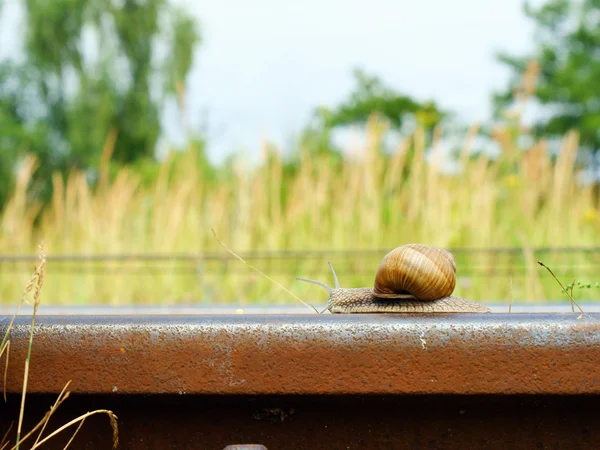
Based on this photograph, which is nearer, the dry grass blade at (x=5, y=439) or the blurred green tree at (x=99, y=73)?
the dry grass blade at (x=5, y=439)

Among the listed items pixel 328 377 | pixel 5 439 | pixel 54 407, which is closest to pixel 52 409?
Answer: pixel 54 407

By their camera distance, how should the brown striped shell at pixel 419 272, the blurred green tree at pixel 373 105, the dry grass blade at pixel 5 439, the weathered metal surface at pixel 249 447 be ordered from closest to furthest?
the weathered metal surface at pixel 249 447 → the dry grass blade at pixel 5 439 → the brown striped shell at pixel 419 272 → the blurred green tree at pixel 373 105

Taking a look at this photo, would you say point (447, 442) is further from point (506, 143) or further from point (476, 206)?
point (506, 143)

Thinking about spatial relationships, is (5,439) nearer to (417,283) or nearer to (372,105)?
(417,283)

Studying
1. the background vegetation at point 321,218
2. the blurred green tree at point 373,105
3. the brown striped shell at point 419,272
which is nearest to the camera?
the brown striped shell at point 419,272

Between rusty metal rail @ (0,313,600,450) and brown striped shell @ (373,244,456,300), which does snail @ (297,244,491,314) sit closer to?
brown striped shell @ (373,244,456,300)

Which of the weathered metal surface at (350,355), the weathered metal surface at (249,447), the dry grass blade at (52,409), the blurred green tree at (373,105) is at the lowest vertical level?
the weathered metal surface at (249,447)

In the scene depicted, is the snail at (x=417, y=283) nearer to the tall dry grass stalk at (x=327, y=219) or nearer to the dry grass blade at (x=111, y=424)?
the dry grass blade at (x=111, y=424)

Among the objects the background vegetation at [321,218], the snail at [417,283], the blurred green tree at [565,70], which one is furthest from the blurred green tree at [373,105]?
the snail at [417,283]
